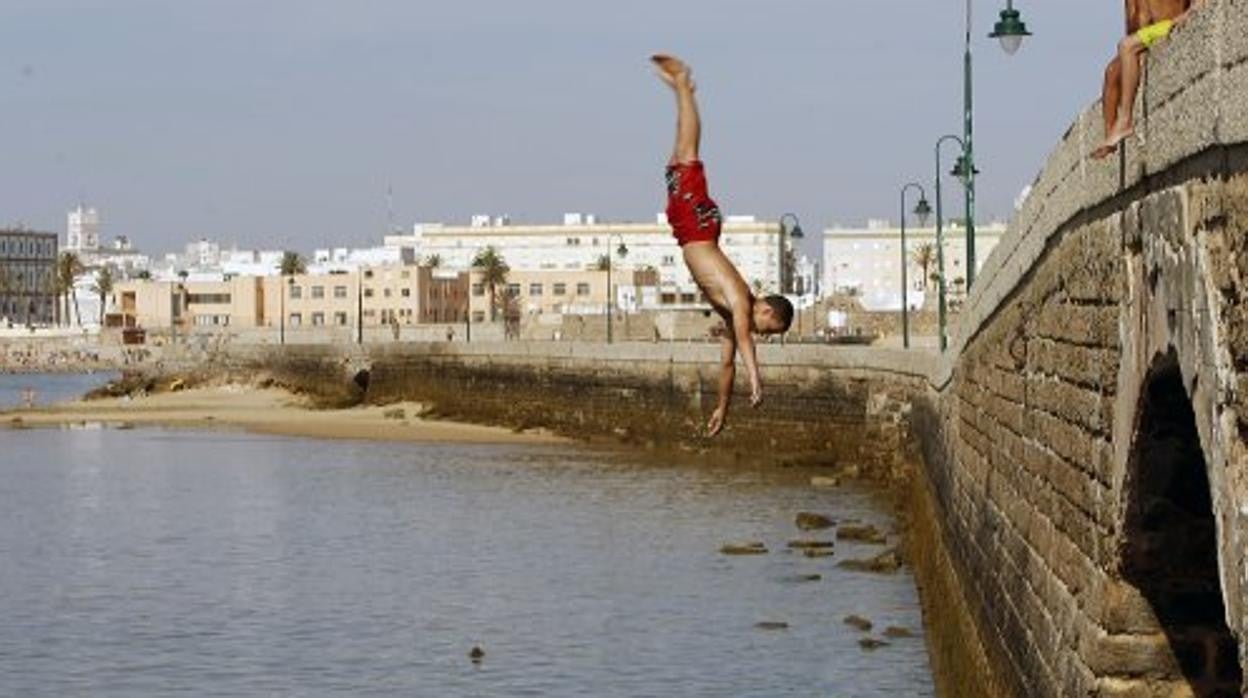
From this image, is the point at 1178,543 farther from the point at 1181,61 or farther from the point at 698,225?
the point at 698,225

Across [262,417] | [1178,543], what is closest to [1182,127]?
[1178,543]

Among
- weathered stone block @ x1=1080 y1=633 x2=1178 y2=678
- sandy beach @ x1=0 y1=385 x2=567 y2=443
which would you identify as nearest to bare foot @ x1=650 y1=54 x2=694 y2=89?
weathered stone block @ x1=1080 y1=633 x2=1178 y2=678

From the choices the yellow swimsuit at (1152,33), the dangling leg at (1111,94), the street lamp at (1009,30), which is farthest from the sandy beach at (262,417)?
the yellow swimsuit at (1152,33)

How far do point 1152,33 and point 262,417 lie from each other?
98782 mm

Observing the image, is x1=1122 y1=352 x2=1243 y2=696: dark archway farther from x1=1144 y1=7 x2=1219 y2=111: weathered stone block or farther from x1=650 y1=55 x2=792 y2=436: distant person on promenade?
x1=650 y1=55 x2=792 y2=436: distant person on promenade

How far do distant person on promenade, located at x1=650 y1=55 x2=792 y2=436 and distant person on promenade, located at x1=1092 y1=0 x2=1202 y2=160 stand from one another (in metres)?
2.26

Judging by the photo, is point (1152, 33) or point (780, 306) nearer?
point (780, 306)

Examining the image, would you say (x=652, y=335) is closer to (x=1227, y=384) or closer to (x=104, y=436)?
(x=104, y=436)

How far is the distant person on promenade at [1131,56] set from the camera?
11312 mm

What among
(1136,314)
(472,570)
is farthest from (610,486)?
(1136,314)

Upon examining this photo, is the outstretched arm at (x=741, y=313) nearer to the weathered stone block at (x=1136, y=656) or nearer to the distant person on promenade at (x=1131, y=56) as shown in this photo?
the distant person on promenade at (x=1131, y=56)

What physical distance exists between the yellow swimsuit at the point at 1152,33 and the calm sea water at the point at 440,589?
680 inches

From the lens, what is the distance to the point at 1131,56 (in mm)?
11375

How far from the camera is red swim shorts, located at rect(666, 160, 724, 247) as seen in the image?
10.3m
